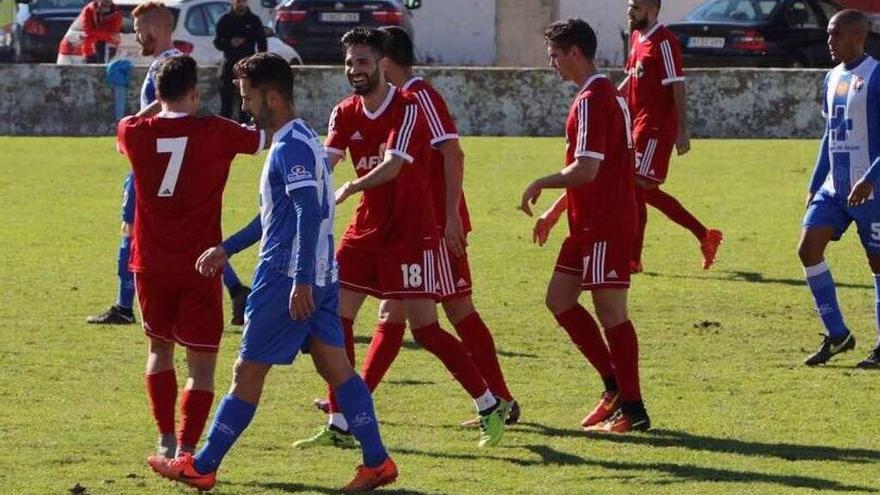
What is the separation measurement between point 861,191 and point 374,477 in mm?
3673

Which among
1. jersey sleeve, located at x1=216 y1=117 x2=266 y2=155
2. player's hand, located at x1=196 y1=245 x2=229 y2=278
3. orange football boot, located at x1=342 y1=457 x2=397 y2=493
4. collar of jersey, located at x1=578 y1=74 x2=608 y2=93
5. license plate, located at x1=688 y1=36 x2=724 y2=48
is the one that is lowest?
orange football boot, located at x1=342 y1=457 x2=397 y2=493

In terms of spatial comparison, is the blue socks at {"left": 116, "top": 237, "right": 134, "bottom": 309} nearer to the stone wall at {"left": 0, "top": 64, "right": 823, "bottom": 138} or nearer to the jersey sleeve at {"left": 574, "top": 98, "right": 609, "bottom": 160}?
the jersey sleeve at {"left": 574, "top": 98, "right": 609, "bottom": 160}

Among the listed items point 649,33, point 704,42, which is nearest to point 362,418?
point 649,33

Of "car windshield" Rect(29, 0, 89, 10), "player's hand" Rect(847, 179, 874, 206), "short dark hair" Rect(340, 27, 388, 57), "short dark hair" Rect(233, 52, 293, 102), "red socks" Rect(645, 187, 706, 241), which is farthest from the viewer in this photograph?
"car windshield" Rect(29, 0, 89, 10)

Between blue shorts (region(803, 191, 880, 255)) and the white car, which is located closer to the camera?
blue shorts (region(803, 191, 880, 255))

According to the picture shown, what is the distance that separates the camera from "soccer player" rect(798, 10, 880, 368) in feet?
35.0

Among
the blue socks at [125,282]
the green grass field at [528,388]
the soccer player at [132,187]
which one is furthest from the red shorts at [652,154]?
the blue socks at [125,282]

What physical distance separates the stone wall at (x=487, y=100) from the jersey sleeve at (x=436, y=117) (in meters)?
16.4

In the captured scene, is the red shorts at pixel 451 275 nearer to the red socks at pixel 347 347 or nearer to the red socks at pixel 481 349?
the red socks at pixel 481 349

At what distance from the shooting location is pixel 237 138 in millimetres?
7844

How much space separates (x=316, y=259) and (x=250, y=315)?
35 centimetres

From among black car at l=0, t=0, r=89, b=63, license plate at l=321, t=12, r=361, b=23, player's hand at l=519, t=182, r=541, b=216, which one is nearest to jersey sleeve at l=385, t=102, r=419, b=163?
player's hand at l=519, t=182, r=541, b=216

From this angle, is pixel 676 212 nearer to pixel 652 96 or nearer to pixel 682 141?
pixel 682 141

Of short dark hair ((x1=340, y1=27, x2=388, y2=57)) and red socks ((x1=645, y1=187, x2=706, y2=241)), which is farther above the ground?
short dark hair ((x1=340, y1=27, x2=388, y2=57))
